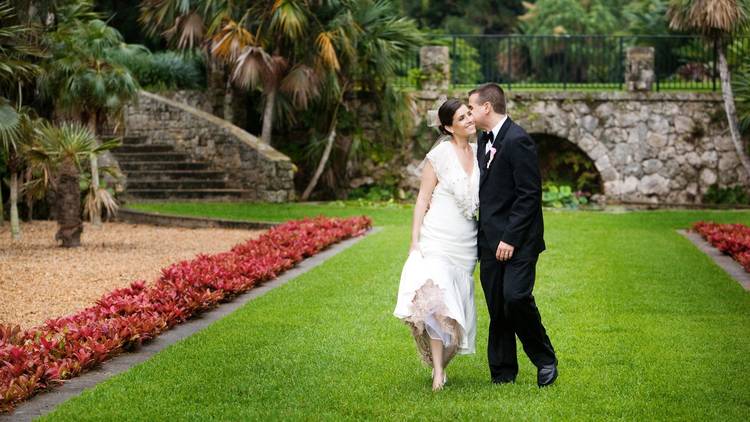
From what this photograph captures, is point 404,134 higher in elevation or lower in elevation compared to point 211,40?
lower

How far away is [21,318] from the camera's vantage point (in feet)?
32.4

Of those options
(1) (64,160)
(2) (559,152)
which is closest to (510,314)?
(1) (64,160)

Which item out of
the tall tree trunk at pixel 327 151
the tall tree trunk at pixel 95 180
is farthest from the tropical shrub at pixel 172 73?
the tall tree trunk at pixel 95 180

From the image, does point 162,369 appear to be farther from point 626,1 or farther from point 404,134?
point 626,1

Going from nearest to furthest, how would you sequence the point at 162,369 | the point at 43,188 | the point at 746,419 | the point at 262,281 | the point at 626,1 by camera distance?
the point at 746,419 → the point at 162,369 → the point at 262,281 → the point at 43,188 → the point at 626,1

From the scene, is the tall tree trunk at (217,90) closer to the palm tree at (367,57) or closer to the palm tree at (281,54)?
the palm tree at (281,54)

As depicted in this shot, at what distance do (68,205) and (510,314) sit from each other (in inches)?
377

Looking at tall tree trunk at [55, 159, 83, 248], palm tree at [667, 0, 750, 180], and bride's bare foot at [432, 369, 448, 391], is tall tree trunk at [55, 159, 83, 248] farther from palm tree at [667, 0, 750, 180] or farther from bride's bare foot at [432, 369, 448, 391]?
palm tree at [667, 0, 750, 180]

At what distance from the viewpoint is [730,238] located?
14.7 meters

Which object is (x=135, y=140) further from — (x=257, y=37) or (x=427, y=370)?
(x=427, y=370)

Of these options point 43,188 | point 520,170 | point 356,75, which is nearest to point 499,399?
point 520,170

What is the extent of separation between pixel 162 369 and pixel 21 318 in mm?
2925

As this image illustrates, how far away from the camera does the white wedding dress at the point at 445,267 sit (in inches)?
270

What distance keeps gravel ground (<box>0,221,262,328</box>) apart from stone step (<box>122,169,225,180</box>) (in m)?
4.53
